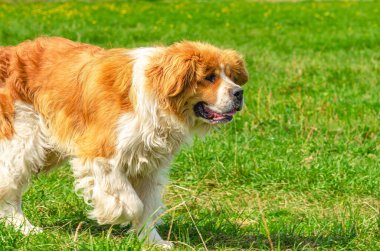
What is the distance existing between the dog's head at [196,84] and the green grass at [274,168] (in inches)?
22.3

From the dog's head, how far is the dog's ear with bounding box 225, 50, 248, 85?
78mm

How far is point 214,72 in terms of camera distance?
5422 mm

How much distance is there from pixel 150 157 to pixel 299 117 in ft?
12.7

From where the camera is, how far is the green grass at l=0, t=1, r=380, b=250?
5.65 metres

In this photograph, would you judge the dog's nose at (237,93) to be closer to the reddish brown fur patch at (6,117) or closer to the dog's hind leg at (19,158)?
the dog's hind leg at (19,158)

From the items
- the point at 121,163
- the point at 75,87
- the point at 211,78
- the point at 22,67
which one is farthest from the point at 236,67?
the point at 22,67

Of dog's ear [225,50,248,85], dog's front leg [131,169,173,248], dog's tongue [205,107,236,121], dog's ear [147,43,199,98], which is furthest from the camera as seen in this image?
dog's front leg [131,169,173,248]

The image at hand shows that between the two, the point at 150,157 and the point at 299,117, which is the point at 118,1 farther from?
the point at 150,157

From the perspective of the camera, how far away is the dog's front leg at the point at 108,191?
543 cm

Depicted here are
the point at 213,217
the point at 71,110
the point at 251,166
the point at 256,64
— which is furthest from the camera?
the point at 256,64

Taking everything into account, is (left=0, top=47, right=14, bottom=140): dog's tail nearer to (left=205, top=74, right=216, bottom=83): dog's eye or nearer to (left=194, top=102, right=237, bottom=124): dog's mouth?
(left=194, top=102, right=237, bottom=124): dog's mouth

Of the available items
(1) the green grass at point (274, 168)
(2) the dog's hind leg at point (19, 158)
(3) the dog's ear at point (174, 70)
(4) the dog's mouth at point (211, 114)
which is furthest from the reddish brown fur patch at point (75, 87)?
(1) the green grass at point (274, 168)

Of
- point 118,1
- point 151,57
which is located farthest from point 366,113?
point 118,1

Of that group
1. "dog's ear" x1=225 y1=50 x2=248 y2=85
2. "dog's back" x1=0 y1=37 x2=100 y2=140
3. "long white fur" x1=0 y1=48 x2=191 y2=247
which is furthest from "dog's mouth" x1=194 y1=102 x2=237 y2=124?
"dog's back" x1=0 y1=37 x2=100 y2=140
